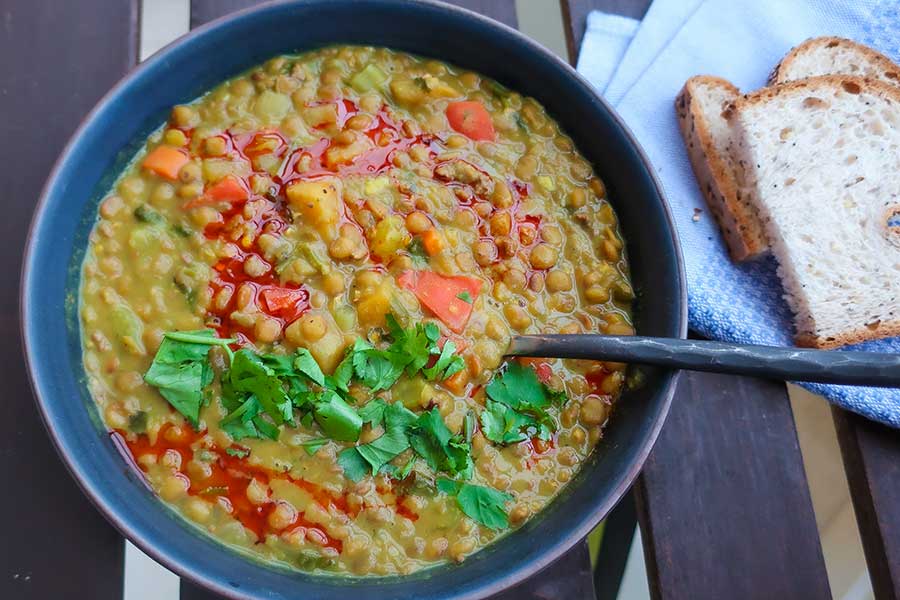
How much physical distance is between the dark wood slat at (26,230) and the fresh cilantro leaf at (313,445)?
0.69m

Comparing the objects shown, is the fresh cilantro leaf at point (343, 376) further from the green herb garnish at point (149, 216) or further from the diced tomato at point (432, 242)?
the green herb garnish at point (149, 216)

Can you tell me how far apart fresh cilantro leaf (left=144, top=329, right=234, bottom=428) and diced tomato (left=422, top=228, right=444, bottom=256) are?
0.61 meters

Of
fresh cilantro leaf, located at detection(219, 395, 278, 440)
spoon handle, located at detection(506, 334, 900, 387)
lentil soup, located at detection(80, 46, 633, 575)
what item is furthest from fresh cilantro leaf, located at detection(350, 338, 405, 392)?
spoon handle, located at detection(506, 334, 900, 387)

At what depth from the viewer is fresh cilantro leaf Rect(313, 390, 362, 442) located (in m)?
2.20

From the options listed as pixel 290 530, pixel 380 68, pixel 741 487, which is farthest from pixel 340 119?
pixel 741 487

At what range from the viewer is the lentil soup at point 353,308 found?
2232mm

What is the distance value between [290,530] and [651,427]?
3.20ft

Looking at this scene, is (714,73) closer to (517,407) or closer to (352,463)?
(517,407)

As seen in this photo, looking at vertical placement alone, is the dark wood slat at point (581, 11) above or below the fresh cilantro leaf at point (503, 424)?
above

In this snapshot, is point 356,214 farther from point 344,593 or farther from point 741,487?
point 741,487

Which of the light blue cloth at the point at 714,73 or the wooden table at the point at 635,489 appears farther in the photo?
the light blue cloth at the point at 714,73

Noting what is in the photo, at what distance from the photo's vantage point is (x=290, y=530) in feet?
7.26

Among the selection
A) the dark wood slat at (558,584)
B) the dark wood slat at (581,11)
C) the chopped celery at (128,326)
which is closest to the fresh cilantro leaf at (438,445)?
the dark wood slat at (558,584)

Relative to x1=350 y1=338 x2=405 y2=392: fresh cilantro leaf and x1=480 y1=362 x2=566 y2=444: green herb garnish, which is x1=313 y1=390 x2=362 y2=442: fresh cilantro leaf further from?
x1=480 y1=362 x2=566 y2=444: green herb garnish
